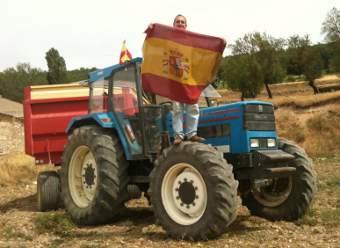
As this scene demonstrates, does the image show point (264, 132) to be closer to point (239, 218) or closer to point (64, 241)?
point (239, 218)

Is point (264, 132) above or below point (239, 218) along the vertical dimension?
above

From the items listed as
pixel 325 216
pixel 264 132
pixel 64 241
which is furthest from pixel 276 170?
pixel 64 241

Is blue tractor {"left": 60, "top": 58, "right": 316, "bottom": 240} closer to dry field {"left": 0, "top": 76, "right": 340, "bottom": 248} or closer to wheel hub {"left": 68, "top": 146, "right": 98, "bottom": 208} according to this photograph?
wheel hub {"left": 68, "top": 146, "right": 98, "bottom": 208}

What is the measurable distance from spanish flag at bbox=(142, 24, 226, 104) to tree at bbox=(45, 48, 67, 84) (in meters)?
70.2

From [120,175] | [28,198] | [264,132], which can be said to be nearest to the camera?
[264,132]

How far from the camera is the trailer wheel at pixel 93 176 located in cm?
740

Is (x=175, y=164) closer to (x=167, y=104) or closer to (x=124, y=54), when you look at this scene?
(x=167, y=104)

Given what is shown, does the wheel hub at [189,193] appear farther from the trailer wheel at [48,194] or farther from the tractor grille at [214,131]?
the trailer wheel at [48,194]

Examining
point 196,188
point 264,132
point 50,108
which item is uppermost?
point 50,108

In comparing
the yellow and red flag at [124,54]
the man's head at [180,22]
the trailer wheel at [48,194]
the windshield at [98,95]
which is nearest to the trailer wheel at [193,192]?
the man's head at [180,22]

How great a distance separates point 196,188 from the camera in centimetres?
622

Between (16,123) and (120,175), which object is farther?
(16,123)

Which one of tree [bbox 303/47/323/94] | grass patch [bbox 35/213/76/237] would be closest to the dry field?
grass patch [bbox 35/213/76/237]

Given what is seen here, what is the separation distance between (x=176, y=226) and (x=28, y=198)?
5.24 metres
